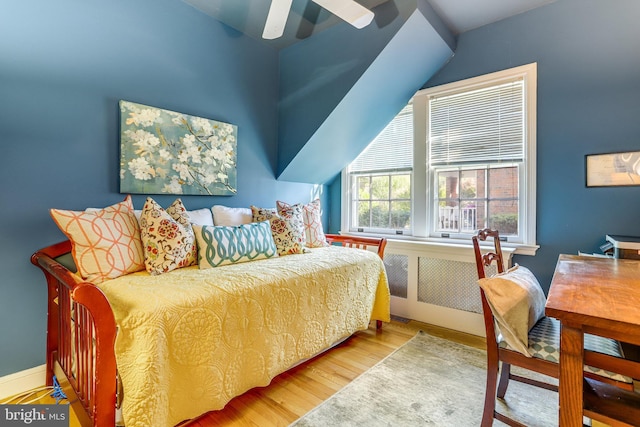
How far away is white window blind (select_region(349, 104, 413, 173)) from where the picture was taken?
3.10 meters

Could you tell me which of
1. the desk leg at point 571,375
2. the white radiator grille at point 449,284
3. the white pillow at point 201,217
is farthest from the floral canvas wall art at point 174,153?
the desk leg at point 571,375

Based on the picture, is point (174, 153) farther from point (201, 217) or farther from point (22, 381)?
point (22, 381)

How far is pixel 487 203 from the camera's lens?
267 cm

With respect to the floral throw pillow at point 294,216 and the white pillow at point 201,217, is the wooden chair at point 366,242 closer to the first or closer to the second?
the floral throw pillow at point 294,216

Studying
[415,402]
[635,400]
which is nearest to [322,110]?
[415,402]

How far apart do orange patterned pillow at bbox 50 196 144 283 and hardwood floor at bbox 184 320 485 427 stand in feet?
2.91

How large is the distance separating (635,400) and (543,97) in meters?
2.15

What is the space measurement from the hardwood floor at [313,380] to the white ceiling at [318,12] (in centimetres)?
257

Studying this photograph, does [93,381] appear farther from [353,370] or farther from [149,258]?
[353,370]

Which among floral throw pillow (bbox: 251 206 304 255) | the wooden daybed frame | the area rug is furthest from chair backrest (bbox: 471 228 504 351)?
the wooden daybed frame

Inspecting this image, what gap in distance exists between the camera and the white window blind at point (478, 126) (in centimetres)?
250

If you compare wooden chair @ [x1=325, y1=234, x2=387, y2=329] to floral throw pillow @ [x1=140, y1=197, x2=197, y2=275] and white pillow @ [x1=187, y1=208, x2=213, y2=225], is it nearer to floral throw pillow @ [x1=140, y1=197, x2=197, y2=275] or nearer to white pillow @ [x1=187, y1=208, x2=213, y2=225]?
white pillow @ [x1=187, y1=208, x2=213, y2=225]

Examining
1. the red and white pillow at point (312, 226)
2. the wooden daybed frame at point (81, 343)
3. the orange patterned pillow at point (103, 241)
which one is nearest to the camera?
the wooden daybed frame at point (81, 343)

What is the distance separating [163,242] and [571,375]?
6.20 feet
